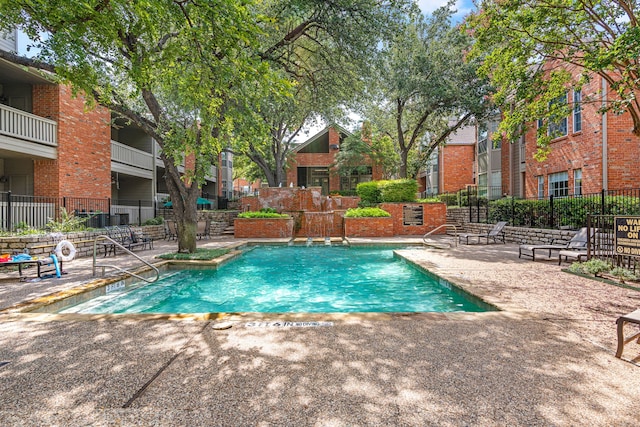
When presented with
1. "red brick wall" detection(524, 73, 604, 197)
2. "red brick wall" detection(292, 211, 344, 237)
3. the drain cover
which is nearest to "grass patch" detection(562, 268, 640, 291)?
the drain cover

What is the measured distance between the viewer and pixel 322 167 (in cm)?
3228

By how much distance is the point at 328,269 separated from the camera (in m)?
9.97

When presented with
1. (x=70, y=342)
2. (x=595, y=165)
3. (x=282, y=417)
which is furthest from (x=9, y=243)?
(x=595, y=165)

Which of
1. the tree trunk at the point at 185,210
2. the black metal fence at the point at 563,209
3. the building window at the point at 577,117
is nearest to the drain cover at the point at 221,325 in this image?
the tree trunk at the point at 185,210

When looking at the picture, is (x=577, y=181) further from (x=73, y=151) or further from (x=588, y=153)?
(x=73, y=151)

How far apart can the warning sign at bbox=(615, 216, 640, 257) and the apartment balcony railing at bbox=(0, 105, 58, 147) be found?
726 inches

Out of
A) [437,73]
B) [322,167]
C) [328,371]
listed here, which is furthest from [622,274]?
[322,167]

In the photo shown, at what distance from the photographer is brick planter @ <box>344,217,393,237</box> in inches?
658

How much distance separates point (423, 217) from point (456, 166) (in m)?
15.4

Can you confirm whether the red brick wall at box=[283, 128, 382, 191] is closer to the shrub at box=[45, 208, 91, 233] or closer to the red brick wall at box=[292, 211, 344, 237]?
the red brick wall at box=[292, 211, 344, 237]

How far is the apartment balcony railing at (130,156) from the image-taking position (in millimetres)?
17375

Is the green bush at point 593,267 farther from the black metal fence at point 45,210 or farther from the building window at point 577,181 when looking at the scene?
the black metal fence at point 45,210

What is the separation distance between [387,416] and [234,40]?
622 centimetres

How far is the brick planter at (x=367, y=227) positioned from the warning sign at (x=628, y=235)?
10.7m
